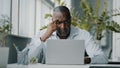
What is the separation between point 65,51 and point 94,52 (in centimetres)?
75

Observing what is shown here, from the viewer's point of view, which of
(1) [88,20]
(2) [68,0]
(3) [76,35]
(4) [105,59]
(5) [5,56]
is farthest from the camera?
(2) [68,0]

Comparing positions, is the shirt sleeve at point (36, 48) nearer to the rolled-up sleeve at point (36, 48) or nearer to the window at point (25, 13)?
the rolled-up sleeve at point (36, 48)

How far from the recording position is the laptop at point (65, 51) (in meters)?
1.74

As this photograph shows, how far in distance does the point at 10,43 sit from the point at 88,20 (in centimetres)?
Answer: 206

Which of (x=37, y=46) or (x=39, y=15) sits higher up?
(x=39, y=15)

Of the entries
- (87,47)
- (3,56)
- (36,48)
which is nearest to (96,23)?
(87,47)

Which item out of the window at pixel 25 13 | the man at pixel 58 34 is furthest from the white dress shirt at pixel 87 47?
the window at pixel 25 13

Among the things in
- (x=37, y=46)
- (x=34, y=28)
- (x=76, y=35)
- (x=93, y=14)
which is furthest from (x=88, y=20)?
(x=37, y=46)

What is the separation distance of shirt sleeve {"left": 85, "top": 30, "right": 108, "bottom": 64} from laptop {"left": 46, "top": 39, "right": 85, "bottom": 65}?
43 centimetres

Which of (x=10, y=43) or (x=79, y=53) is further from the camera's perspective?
(x=10, y=43)

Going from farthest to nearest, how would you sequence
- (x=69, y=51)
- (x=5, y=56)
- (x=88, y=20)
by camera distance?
(x=88, y=20) → (x=69, y=51) → (x=5, y=56)

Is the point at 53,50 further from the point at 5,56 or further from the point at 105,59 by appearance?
the point at 105,59

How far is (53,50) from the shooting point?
175 cm

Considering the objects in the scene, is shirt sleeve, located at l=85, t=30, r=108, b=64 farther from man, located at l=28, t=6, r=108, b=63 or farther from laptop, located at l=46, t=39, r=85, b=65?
laptop, located at l=46, t=39, r=85, b=65
